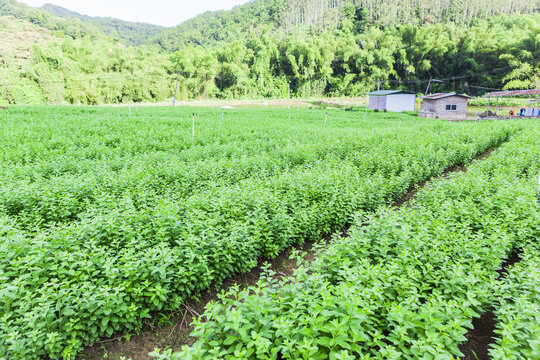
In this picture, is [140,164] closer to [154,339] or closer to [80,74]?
[154,339]

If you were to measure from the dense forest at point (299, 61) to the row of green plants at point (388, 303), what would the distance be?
67.5 m

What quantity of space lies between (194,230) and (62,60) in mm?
Answer: 76037

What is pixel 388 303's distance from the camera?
3549 mm

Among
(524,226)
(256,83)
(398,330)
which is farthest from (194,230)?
(256,83)

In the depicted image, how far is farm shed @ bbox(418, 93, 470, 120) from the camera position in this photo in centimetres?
4422

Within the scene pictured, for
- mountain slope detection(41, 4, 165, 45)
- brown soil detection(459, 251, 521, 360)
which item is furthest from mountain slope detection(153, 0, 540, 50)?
brown soil detection(459, 251, 521, 360)

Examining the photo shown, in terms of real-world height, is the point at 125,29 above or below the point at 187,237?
above

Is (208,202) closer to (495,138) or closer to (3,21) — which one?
(495,138)

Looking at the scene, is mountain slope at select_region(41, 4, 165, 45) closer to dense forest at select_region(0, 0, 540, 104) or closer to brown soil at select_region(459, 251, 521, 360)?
dense forest at select_region(0, 0, 540, 104)

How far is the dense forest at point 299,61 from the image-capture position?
62062 millimetres

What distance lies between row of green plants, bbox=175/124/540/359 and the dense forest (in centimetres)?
6746

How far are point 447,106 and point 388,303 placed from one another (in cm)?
5034

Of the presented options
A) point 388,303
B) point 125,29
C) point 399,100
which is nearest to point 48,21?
point 125,29

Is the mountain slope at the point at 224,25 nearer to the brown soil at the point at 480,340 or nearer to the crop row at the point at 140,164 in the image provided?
the crop row at the point at 140,164
